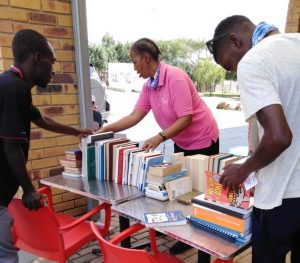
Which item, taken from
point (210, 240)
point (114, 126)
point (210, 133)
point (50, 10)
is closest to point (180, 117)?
point (210, 133)

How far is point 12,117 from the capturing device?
1603 millimetres

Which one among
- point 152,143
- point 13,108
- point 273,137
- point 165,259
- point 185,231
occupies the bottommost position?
point 165,259

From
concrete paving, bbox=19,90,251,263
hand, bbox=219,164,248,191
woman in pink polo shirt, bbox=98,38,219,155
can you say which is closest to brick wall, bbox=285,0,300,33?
concrete paving, bbox=19,90,251,263

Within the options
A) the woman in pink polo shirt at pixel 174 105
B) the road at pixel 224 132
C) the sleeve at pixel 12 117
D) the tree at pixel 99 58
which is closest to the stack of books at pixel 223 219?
the woman in pink polo shirt at pixel 174 105

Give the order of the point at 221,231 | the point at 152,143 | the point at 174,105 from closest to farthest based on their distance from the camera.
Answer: the point at 221,231
the point at 152,143
the point at 174,105

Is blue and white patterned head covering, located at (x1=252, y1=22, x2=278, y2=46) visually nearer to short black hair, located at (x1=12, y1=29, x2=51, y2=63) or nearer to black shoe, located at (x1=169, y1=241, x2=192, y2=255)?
short black hair, located at (x1=12, y1=29, x2=51, y2=63)

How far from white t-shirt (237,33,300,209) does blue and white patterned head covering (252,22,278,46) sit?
0.29ft

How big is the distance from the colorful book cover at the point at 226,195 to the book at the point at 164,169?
40 cm

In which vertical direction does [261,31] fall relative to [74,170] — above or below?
above

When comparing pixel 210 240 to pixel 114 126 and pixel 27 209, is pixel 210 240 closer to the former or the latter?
pixel 27 209

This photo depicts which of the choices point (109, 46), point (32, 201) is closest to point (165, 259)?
point (32, 201)

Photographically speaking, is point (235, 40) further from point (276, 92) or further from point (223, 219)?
point (223, 219)

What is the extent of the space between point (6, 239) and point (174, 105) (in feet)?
4.87

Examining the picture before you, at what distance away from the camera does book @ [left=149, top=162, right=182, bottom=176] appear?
6.27ft
